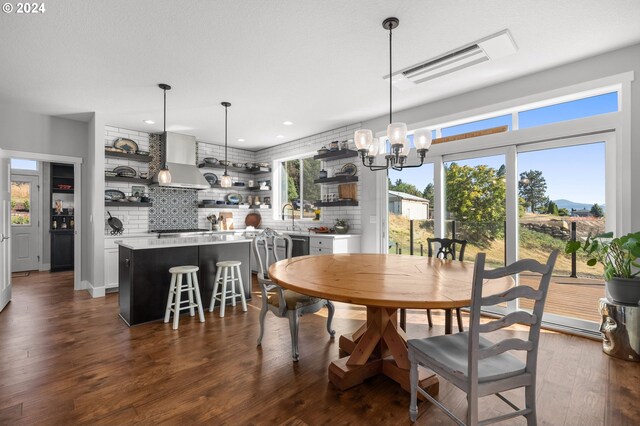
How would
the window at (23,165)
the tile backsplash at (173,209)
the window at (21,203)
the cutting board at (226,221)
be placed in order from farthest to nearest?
the cutting board at (226,221)
the window at (21,203)
the window at (23,165)
the tile backsplash at (173,209)

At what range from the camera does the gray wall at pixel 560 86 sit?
2.73 m

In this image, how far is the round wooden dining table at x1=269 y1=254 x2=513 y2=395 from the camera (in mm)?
1538

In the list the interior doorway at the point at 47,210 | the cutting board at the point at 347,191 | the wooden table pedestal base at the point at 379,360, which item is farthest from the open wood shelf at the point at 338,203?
the interior doorway at the point at 47,210

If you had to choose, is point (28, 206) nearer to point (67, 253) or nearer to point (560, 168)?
point (67, 253)

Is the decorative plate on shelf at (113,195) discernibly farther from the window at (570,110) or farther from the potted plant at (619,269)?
the potted plant at (619,269)

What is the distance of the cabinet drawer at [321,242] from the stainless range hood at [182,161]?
2.08 meters

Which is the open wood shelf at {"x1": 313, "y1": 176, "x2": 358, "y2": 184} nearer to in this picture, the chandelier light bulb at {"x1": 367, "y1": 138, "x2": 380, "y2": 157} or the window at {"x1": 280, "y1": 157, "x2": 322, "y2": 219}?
the window at {"x1": 280, "y1": 157, "x2": 322, "y2": 219}

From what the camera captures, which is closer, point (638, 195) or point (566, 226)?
point (638, 195)

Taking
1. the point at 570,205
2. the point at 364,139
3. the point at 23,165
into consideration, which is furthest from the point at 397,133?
the point at 23,165

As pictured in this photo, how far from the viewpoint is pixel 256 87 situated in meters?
3.60

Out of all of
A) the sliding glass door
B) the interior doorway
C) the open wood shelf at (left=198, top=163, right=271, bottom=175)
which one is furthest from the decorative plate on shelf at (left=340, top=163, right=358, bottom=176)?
the interior doorway

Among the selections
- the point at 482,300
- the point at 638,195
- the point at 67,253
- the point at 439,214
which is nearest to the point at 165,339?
the point at 482,300

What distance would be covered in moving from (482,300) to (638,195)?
→ 8.24 ft

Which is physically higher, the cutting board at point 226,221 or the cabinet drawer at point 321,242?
the cutting board at point 226,221
